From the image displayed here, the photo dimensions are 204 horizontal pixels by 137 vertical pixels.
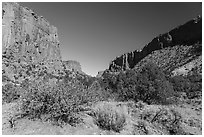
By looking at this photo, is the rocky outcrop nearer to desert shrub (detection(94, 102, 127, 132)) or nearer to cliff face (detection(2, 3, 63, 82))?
cliff face (detection(2, 3, 63, 82))

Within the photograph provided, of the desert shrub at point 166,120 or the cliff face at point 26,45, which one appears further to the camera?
the cliff face at point 26,45

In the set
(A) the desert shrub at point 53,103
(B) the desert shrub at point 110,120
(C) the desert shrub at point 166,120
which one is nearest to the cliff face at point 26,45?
(A) the desert shrub at point 53,103

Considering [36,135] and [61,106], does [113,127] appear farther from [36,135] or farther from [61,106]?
[36,135]

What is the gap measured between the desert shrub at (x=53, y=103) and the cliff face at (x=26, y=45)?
23619mm

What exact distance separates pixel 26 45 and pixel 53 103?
131 ft

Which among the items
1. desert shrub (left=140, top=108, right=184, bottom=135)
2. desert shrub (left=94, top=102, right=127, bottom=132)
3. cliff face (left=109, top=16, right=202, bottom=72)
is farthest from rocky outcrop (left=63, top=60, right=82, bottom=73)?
desert shrub (left=94, top=102, right=127, bottom=132)

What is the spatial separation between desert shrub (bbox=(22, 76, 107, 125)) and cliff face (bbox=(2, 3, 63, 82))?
77.5 ft

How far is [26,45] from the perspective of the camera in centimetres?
4434

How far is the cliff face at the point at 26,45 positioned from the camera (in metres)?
32.9

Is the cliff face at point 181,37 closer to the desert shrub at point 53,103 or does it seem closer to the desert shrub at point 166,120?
the desert shrub at point 166,120

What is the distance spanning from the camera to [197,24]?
2559 inches

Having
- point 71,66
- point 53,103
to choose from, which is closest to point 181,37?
point 71,66

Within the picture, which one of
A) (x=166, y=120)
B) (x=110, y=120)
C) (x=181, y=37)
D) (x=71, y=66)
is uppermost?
(x=181, y=37)

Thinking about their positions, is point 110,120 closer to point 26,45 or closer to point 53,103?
point 53,103
